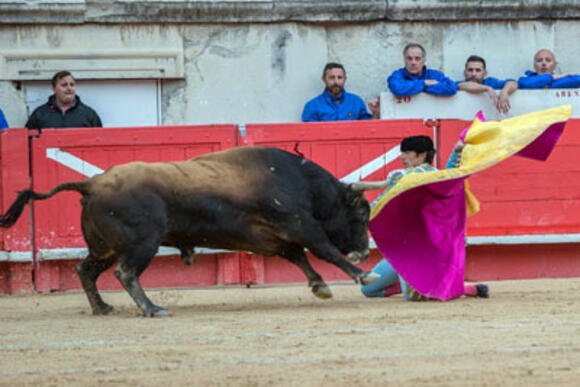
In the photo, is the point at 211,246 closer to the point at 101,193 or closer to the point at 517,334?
the point at 101,193

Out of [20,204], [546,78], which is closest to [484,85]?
[546,78]

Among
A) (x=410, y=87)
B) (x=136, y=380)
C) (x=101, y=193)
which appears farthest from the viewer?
(x=410, y=87)

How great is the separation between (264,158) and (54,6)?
4.44m

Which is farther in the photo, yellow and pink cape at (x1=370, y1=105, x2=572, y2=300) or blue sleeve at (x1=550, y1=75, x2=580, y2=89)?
blue sleeve at (x1=550, y1=75, x2=580, y2=89)

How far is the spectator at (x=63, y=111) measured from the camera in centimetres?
1023

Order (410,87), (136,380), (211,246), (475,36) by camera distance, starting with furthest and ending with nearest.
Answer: (475,36), (410,87), (211,246), (136,380)

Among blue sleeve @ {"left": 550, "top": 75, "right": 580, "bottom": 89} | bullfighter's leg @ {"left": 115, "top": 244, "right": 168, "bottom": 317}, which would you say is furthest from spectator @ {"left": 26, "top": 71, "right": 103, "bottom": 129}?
blue sleeve @ {"left": 550, "top": 75, "right": 580, "bottom": 89}

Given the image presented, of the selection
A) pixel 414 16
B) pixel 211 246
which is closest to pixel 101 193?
pixel 211 246

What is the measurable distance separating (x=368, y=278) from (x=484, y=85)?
372cm

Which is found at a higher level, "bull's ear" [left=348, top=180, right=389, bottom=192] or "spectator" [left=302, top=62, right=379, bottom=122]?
"spectator" [left=302, top=62, right=379, bottom=122]

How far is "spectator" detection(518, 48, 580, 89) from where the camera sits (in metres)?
11.1

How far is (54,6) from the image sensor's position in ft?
38.0

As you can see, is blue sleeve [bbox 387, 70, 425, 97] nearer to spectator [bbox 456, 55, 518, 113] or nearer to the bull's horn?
spectator [bbox 456, 55, 518, 113]

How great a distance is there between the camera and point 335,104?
10.8 meters
